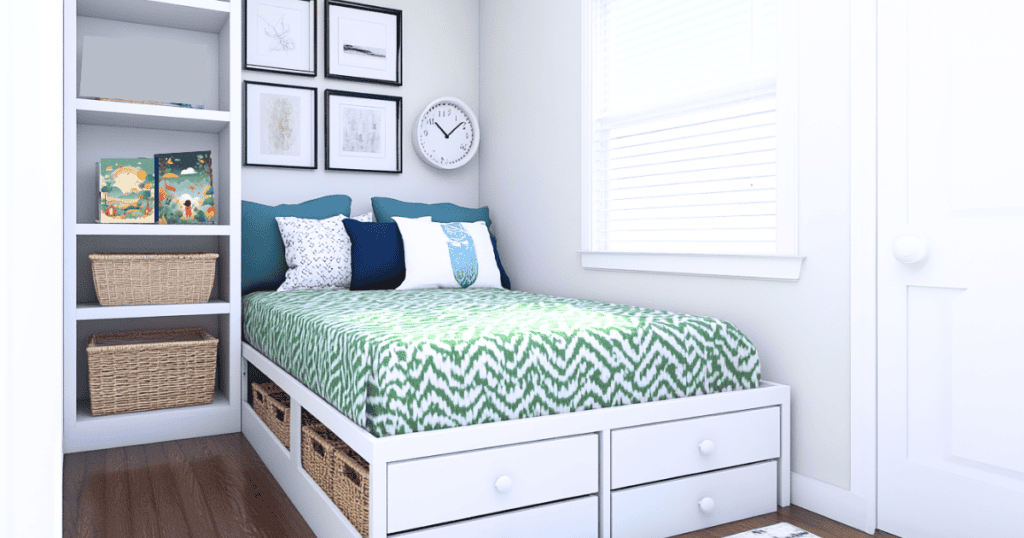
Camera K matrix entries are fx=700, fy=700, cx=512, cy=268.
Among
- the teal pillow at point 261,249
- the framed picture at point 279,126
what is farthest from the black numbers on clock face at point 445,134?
the teal pillow at point 261,249

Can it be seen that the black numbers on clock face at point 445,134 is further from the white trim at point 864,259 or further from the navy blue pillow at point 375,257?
the white trim at point 864,259

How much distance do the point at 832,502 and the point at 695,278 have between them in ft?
2.81

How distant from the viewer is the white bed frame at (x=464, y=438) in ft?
5.25

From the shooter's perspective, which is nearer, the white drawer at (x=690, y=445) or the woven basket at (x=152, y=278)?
the white drawer at (x=690, y=445)

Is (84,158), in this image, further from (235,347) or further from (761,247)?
(761,247)

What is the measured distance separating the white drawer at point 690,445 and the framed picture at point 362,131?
230 centimetres

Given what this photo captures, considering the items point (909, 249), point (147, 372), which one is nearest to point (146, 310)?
point (147, 372)

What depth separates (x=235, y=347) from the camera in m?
2.96

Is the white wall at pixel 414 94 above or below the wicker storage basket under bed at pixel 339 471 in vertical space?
above

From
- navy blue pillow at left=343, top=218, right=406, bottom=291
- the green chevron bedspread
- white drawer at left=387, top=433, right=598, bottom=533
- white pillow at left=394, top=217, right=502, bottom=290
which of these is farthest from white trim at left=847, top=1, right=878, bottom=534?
navy blue pillow at left=343, top=218, right=406, bottom=291

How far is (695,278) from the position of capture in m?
2.55

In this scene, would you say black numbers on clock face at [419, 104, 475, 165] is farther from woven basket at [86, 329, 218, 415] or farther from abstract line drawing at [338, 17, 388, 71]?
woven basket at [86, 329, 218, 415]

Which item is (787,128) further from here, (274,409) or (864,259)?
(274,409)
